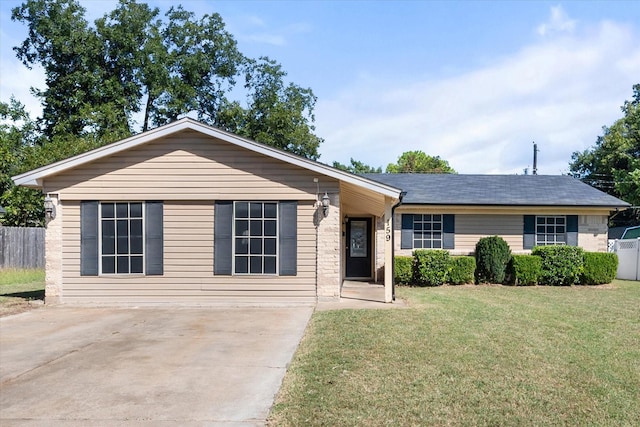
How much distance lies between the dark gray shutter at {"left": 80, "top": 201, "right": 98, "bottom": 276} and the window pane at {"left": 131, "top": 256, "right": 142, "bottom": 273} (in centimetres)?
72

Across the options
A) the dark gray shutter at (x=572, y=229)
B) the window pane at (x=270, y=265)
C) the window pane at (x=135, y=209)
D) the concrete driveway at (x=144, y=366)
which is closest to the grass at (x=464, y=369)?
the concrete driveway at (x=144, y=366)

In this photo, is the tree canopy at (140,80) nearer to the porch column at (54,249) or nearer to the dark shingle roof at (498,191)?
the dark shingle roof at (498,191)

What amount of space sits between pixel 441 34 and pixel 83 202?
9.33 m

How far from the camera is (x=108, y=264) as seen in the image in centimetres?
1131

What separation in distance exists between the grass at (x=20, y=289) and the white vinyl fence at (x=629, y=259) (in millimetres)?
18556

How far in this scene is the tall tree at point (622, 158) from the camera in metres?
31.5

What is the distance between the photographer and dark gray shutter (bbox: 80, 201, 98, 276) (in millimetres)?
11219

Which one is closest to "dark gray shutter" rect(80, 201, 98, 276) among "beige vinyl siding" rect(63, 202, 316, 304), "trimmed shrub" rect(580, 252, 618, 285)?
"beige vinyl siding" rect(63, 202, 316, 304)

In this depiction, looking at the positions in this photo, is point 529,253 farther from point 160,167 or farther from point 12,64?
point 12,64

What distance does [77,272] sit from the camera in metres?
11.3

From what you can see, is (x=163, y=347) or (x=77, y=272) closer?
(x=163, y=347)

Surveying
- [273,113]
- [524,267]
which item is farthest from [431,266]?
[273,113]

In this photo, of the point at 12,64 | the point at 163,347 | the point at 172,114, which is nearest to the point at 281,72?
the point at 172,114

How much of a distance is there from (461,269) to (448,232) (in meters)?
1.81
